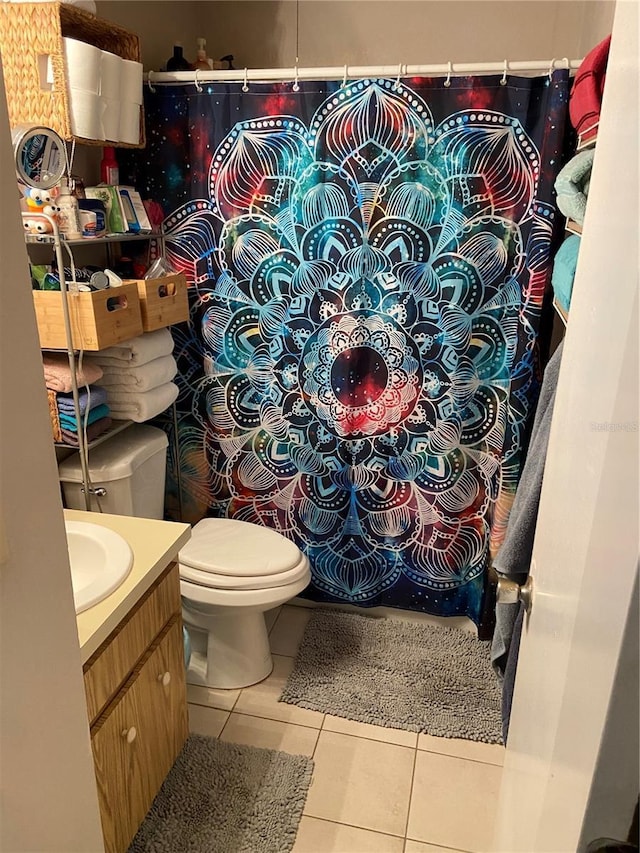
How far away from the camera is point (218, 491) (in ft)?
7.93

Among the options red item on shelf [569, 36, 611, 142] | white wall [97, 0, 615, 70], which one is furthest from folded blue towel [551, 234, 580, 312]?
white wall [97, 0, 615, 70]

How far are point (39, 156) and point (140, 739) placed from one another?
4.54 ft

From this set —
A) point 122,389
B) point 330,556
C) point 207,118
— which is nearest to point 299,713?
point 330,556

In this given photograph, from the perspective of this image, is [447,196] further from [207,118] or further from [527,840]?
[527,840]

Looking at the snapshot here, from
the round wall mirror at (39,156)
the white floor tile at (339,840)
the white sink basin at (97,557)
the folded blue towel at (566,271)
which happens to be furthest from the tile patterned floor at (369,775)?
the round wall mirror at (39,156)

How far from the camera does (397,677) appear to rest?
215cm

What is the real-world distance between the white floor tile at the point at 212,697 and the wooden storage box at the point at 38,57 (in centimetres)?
170

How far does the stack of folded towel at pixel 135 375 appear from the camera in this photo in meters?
1.93

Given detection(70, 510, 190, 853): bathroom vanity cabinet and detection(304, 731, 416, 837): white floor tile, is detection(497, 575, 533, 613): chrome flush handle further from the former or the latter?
detection(304, 731, 416, 837): white floor tile

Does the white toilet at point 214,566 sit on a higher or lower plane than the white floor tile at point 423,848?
higher

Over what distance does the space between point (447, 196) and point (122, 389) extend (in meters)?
1.16

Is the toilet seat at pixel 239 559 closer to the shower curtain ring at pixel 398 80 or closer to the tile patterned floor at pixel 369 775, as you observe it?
the tile patterned floor at pixel 369 775

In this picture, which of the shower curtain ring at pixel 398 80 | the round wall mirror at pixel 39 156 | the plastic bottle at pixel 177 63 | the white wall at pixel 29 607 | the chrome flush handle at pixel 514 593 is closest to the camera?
the white wall at pixel 29 607

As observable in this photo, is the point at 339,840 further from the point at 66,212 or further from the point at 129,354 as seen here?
the point at 66,212
